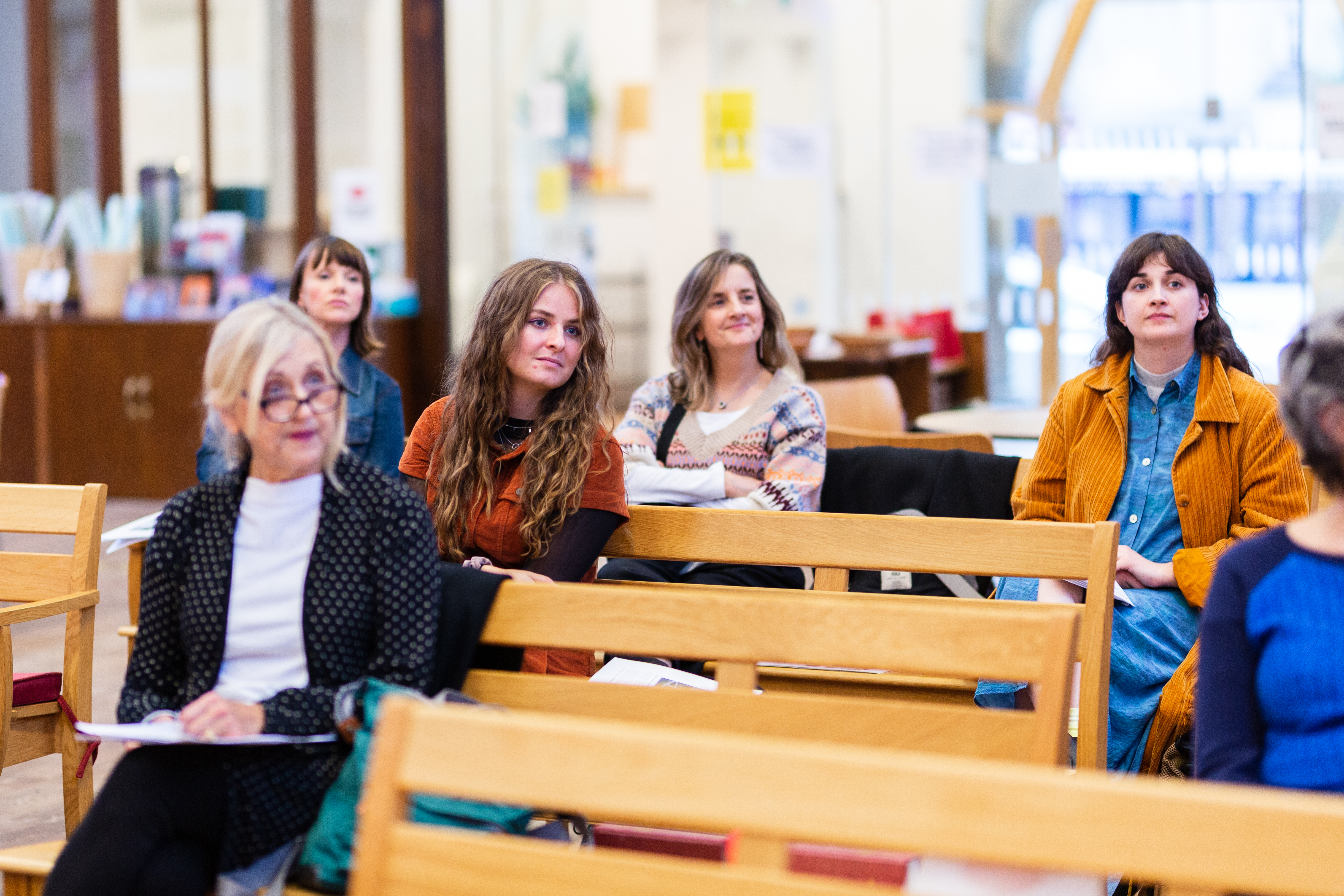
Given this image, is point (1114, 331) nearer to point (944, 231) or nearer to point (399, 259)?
point (944, 231)

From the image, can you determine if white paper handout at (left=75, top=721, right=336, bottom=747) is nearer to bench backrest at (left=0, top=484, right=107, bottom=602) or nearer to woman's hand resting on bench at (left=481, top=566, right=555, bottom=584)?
woman's hand resting on bench at (left=481, top=566, right=555, bottom=584)

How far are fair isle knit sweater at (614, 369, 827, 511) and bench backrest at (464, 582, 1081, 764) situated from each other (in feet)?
4.58

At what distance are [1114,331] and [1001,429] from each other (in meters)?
1.73

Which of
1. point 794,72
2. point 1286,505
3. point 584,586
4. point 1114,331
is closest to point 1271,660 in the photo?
point 584,586

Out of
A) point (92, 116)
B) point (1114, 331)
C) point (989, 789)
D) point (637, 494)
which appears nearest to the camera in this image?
point (989, 789)

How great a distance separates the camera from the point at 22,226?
7.72 m

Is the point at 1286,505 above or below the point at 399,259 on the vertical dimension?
below

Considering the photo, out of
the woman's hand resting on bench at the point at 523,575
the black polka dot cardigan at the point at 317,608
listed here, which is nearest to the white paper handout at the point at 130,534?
the woman's hand resting on bench at the point at 523,575

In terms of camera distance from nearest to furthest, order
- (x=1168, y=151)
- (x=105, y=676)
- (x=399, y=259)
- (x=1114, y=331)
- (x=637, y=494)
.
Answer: (x=1114, y=331), (x=637, y=494), (x=105, y=676), (x=1168, y=151), (x=399, y=259)

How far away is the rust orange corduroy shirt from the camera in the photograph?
2547 mm

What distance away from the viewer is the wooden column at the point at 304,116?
8.34 meters

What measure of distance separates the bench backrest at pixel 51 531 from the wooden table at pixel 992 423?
2.54m

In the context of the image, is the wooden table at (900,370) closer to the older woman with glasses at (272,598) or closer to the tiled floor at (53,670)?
the tiled floor at (53,670)

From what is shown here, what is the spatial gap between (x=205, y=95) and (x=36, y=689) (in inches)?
258
